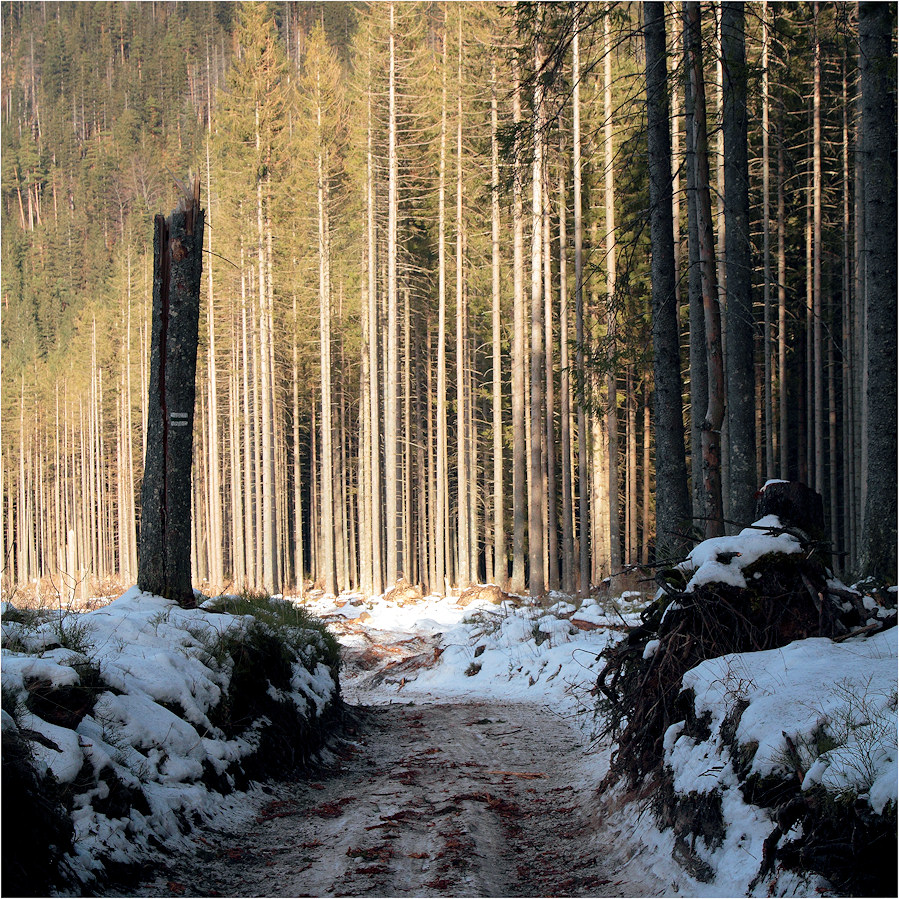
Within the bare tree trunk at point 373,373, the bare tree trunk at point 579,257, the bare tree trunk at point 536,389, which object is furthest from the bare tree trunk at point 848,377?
the bare tree trunk at point 373,373

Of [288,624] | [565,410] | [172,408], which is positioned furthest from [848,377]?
[172,408]

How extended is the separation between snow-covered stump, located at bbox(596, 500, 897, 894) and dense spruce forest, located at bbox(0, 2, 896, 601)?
0.70 m

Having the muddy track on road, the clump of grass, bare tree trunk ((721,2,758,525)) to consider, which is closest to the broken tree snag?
the clump of grass

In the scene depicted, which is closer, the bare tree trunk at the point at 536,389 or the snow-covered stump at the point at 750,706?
the snow-covered stump at the point at 750,706

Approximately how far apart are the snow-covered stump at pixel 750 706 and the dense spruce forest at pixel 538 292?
70 cm

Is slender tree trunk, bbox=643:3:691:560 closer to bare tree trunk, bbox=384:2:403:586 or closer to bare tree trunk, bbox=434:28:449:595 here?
bare tree trunk, bbox=384:2:403:586

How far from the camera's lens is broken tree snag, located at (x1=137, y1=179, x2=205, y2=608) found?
7.58 m

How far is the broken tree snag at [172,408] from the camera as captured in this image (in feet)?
24.9

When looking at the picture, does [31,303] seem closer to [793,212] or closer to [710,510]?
[793,212]

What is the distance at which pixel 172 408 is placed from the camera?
7754mm

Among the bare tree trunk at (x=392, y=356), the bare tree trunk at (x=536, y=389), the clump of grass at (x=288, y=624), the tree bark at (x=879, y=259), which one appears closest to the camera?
the clump of grass at (x=288, y=624)

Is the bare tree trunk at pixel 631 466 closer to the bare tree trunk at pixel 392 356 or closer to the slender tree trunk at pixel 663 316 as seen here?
the bare tree trunk at pixel 392 356

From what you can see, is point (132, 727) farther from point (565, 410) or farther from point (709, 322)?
point (565, 410)

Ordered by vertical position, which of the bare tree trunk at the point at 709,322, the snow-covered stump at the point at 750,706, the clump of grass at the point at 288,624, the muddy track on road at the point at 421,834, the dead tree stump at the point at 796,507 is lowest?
the muddy track on road at the point at 421,834
